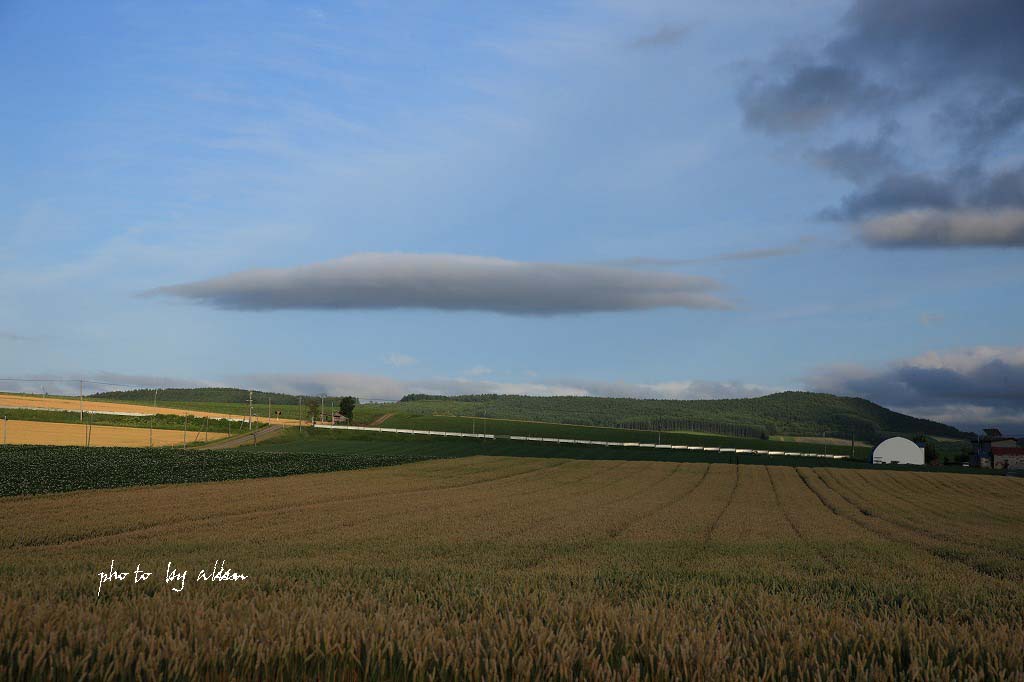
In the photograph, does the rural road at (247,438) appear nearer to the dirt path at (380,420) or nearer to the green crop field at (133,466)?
the green crop field at (133,466)

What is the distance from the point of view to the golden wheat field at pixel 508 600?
480 cm

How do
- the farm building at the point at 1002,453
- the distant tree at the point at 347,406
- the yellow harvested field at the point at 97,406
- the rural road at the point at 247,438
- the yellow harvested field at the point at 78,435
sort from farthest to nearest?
the distant tree at the point at 347,406, the farm building at the point at 1002,453, the yellow harvested field at the point at 97,406, the rural road at the point at 247,438, the yellow harvested field at the point at 78,435

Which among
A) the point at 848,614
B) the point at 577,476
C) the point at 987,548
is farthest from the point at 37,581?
the point at 577,476

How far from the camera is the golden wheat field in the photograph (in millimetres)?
4805

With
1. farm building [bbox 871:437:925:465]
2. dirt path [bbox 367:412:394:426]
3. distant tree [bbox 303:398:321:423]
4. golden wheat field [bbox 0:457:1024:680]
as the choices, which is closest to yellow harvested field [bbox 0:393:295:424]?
dirt path [bbox 367:412:394:426]

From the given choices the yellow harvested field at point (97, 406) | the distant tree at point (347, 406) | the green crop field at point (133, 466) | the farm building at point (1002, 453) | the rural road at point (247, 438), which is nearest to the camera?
the green crop field at point (133, 466)

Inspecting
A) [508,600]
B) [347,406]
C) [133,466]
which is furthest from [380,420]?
[508,600]

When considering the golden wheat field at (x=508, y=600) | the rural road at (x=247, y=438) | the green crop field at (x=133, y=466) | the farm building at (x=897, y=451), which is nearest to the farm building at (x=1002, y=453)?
the farm building at (x=897, y=451)

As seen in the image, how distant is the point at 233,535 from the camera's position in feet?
65.0

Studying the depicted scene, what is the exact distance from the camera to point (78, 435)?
82.3 metres

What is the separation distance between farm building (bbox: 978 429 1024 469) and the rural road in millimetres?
111592

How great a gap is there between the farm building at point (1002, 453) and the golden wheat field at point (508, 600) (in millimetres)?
124497

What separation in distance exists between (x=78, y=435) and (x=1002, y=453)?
136m

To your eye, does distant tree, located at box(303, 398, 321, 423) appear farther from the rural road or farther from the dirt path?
the rural road
